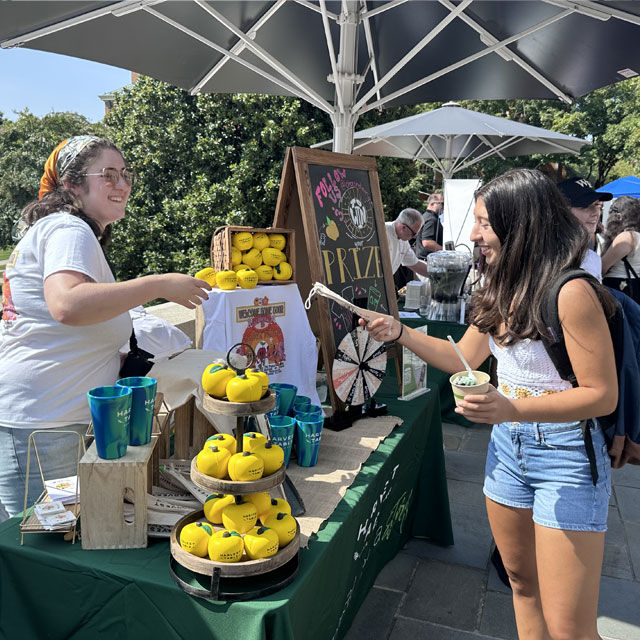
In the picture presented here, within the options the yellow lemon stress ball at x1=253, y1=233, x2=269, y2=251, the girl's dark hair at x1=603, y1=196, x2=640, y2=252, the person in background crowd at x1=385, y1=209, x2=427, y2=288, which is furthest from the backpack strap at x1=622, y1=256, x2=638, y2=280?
the yellow lemon stress ball at x1=253, y1=233, x2=269, y2=251

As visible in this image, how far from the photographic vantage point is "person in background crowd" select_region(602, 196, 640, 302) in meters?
4.89

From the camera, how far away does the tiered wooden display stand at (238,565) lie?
1.22 m

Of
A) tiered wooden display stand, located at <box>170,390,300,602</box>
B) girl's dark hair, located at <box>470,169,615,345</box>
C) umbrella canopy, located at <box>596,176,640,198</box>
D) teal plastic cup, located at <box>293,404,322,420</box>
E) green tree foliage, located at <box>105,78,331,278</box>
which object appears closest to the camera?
tiered wooden display stand, located at <box>170,390,300,602</box>

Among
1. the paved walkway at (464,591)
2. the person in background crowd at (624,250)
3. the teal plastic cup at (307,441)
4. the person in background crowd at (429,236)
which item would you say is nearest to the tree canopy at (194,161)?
the person in background crowd at (429,236)

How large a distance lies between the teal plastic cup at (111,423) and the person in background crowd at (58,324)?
0.23 m

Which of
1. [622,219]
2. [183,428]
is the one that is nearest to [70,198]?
[183,428]

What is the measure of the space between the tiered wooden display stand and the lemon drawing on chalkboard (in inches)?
63.3

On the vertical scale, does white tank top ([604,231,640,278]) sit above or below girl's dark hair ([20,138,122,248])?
below

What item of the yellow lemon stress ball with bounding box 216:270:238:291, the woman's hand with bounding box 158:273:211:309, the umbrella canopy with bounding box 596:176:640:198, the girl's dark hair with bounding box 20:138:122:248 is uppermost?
the umbrella canopy with bounding box 596:176:640:198

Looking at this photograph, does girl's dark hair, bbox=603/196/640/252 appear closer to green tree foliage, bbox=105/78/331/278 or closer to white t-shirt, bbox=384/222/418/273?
white t-shirt, bbox=384/222/418/273

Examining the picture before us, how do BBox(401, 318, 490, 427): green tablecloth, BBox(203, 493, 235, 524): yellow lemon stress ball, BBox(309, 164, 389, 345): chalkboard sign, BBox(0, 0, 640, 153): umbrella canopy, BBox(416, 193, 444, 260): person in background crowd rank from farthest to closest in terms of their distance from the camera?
BBox(416, 193, 444, 260): person in background crowd < BBox(0, 0, 640, 153): umbrella canopy < BBox(401, 318, 490, 427): green tablecloth < BBox(309, 164, 389, 345): chalkboard sign < BBox(203, 493, 235, 524): yellow lemon stress ball

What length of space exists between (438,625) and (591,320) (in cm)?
176

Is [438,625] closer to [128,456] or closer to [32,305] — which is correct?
[128,456]

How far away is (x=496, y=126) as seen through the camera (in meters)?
7.44
